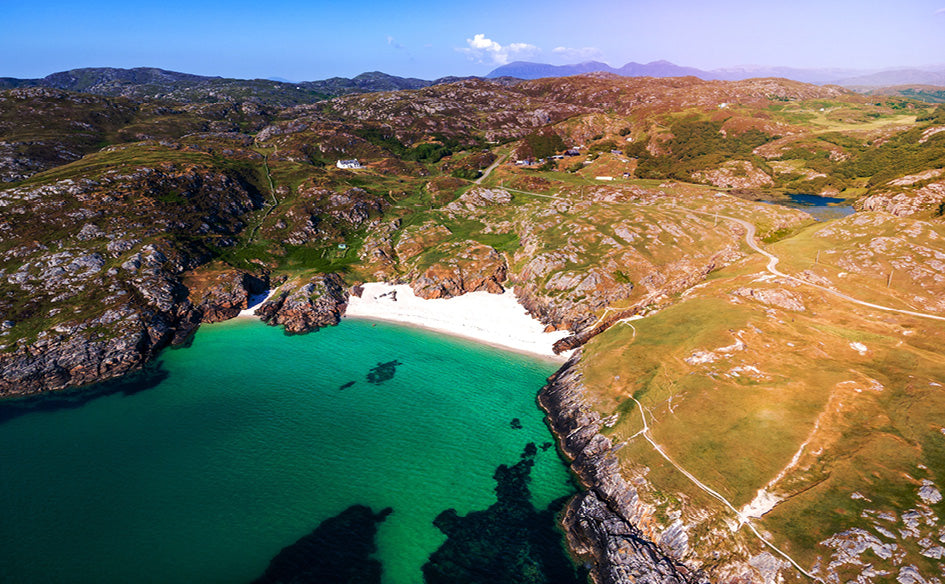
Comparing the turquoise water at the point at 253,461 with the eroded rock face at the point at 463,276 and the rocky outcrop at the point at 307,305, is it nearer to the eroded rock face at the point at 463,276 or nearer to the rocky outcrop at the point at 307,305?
the rocky outcrop at the point at 307,305

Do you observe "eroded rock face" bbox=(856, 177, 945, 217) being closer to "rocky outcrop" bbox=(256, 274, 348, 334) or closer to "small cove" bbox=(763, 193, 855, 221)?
"small cove" bbox=(763, 193, 855, 221)

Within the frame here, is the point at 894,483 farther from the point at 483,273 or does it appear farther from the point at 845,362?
the point at 483,273

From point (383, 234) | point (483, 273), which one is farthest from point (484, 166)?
point (483, 273)

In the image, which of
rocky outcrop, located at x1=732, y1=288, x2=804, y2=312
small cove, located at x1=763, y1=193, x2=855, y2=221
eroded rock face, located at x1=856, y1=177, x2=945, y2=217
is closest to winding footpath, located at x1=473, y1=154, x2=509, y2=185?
rocky outcrop, located at x1=732, y1=288, x2=804, y2=312

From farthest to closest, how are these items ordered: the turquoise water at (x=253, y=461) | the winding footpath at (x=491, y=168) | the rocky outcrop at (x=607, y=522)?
the winding footpath at (x=491, y=168), the turquoise water at (x=253, y=461), the rocky outcrop at (x=607, y=522)

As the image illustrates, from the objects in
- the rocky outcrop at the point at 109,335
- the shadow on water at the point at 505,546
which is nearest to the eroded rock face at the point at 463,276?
the shadow on water at the point at 505,546
